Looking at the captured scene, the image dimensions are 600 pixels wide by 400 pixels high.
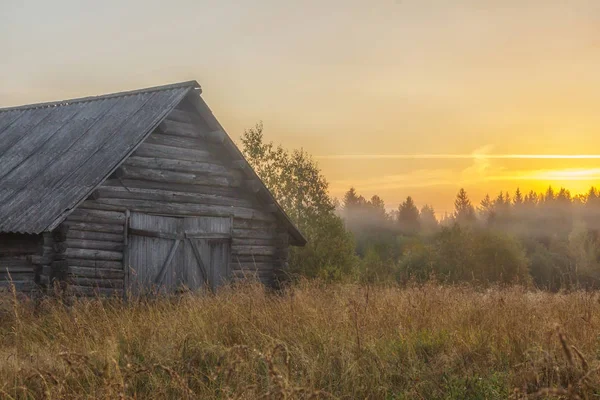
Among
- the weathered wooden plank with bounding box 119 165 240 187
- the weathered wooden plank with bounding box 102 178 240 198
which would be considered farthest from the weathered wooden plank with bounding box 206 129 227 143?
the weathered wooden plank with bounding box 102 178 240 198

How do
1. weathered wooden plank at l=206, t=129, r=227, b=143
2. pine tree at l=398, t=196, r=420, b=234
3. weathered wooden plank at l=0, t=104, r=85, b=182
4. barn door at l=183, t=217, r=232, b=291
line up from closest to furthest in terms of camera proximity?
barn door at l=183, t=217, r=232, b=291 → weathered wooden plank at l=206, t=129, r=227, b=143 → weathered wooden plank at l=0, t=104, r=85, b=182 → pine tree at l=398, t=196, r=420, b=234

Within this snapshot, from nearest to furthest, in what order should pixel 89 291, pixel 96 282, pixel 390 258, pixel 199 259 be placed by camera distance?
pixel 89 291 < pixel 96 282 < pixel 199 259 < pixel 390 258

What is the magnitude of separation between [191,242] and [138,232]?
4.50ft

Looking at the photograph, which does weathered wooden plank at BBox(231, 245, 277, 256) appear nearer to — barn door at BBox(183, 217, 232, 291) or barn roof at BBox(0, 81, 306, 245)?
barn door at BBox(183, 217, 232, 291)

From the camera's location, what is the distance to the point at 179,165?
51.3ft

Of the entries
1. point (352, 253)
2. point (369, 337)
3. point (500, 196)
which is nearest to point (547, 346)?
point (369, 337)

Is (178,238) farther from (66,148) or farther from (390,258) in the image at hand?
(390,258)

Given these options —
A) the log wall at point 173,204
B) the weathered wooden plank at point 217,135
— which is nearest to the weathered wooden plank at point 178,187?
the log wall at point 173,204

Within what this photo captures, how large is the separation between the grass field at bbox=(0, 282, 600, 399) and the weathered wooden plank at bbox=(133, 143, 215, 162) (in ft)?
18.3

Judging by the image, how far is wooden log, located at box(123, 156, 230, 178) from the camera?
14836 mm

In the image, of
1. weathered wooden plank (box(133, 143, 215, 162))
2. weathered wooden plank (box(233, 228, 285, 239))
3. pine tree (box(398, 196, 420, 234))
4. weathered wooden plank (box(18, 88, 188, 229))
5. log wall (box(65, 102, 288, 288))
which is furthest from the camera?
pine tree (box(398, 196, 420, 234))

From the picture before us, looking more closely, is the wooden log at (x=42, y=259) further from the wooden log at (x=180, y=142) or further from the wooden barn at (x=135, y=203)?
the wooden log at (x=180, y=142)

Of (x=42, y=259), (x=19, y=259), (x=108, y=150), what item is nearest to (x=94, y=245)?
(x=42, y=259)

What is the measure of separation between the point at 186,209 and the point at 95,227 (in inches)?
88.3
